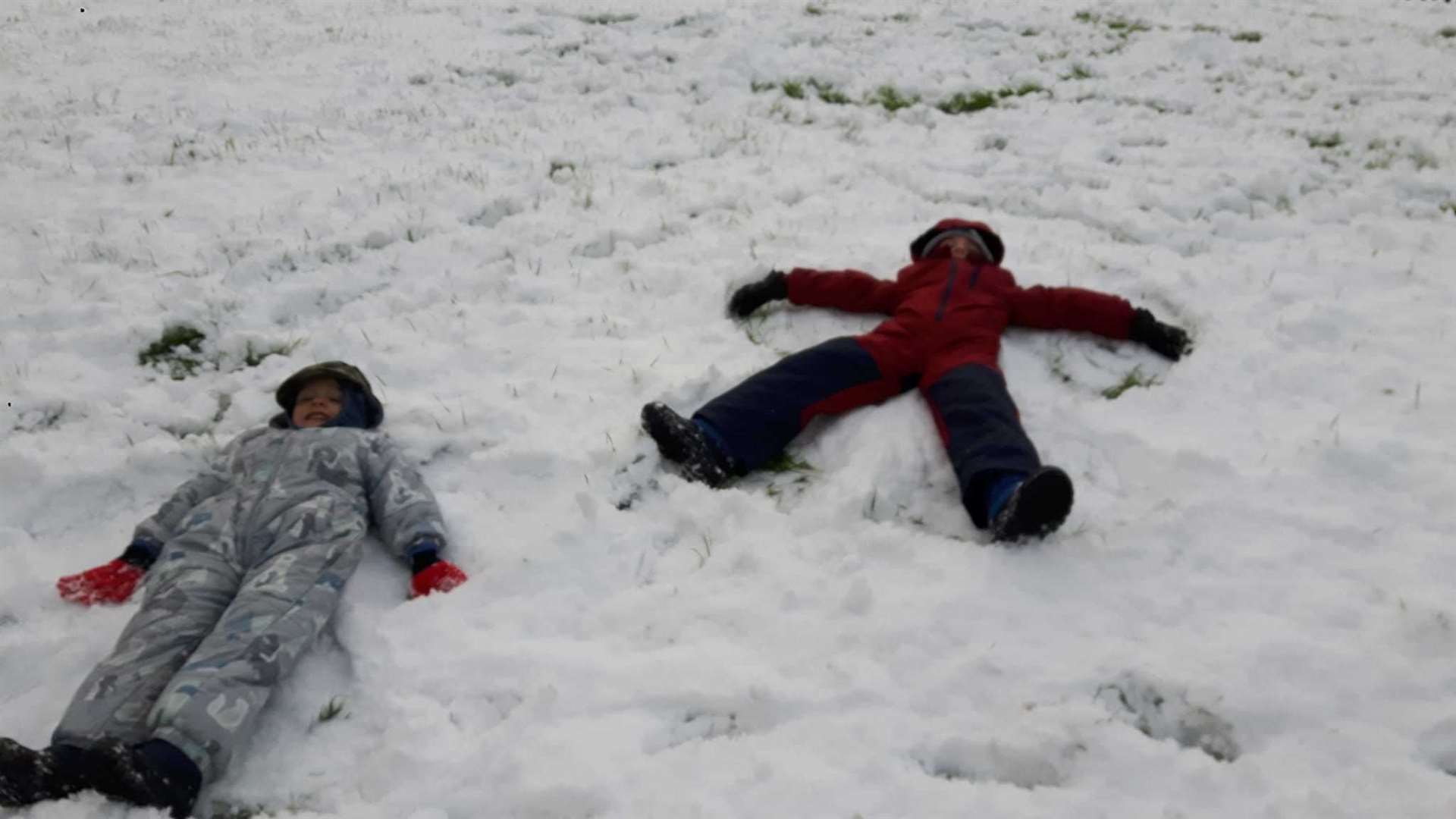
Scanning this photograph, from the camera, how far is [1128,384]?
448 centimetres

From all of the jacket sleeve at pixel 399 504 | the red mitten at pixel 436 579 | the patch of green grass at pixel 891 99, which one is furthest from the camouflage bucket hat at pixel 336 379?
the patch of green grass at pixel 891 99

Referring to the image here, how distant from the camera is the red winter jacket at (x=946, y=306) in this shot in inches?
173

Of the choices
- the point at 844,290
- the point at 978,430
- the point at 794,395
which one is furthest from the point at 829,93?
the point at 978,430

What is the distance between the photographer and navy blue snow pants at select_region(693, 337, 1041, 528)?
11.7 ft

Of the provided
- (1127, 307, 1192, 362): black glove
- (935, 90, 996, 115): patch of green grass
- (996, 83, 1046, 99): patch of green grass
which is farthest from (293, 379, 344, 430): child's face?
(996, 83, 1046, 99): patch of green grass

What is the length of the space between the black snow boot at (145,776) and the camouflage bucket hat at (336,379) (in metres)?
2.08

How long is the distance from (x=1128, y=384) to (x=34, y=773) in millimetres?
4897

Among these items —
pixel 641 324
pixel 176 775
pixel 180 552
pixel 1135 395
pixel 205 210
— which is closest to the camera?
pixel 176 775

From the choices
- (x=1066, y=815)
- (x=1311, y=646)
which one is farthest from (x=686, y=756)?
(x=1311, y=646)

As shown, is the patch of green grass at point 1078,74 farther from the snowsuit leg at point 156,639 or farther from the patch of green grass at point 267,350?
the snowsuit leg at point 156,639

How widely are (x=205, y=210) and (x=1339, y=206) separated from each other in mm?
8909

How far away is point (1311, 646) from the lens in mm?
2857

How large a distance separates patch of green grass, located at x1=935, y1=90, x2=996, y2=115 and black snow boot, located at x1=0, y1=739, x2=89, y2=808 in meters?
8.98

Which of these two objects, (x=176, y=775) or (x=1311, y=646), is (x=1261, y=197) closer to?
(x=1311, y=646)
